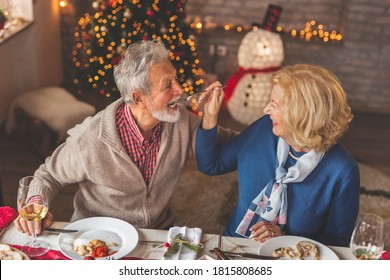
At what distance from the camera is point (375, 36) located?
486 centimetres

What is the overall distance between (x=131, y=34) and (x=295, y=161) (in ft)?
7.18

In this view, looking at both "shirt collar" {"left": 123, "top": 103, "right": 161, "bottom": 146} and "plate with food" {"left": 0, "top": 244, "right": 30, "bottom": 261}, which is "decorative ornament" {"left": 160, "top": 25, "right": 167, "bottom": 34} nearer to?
"shirt collar" {"left": 123, "top": 103, "right": 161, "bottom": 146}

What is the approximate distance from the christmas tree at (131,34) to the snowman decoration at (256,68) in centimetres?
43

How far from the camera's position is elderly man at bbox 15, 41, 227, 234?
1.99m

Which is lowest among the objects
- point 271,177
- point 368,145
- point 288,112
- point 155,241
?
point 368,145

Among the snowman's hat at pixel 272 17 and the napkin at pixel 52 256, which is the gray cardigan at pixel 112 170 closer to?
the napkin at pixel 52 256

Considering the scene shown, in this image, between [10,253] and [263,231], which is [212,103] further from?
[10,253]

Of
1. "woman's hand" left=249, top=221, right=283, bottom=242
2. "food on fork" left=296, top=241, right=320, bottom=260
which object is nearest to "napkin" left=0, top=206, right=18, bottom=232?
"woman's hand" left=249, top=221, right=283, bottom=242

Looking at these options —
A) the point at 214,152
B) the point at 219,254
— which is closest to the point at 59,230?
the point at 219,254

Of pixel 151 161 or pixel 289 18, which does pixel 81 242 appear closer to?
pixel 151 161

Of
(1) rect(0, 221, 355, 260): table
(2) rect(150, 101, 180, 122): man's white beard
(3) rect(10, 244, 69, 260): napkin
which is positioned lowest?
(3) rect(10, 244, 69, 260): napkin
